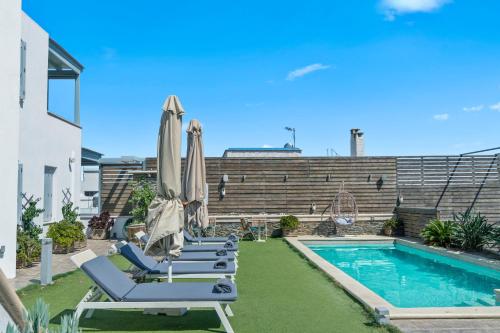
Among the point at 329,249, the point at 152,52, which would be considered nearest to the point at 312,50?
A: the point at 152,52

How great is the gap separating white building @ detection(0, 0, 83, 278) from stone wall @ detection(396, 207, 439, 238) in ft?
36.8

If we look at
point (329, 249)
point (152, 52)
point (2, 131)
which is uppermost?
point (152, 52)

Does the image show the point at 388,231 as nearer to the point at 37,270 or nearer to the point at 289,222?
the point at 289,222

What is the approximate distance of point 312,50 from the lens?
1689 cm

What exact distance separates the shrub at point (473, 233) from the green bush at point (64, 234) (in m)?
10.2

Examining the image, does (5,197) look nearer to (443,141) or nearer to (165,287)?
(165,287)

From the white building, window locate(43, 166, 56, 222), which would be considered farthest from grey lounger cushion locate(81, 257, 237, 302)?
window locate(43, 166, 56, 222)

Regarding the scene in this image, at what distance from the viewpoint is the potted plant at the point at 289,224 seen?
15.7 meters

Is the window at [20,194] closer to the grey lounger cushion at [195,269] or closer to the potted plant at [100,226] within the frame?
the grey lounger cushion at [195,269]

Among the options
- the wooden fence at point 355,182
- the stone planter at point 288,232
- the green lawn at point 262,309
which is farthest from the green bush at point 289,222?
the green lawn at point 262,309

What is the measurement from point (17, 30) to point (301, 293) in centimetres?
663

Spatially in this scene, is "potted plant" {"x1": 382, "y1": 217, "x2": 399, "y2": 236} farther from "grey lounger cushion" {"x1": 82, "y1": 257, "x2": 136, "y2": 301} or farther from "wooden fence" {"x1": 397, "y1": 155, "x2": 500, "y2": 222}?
"grey lounger cushion" {"x1": 82, "y1": 257, "x2": 136, "y2": 301}

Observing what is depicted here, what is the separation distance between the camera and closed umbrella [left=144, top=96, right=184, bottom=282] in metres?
6.05

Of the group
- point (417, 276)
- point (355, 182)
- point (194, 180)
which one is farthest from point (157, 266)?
point (355, 182)
